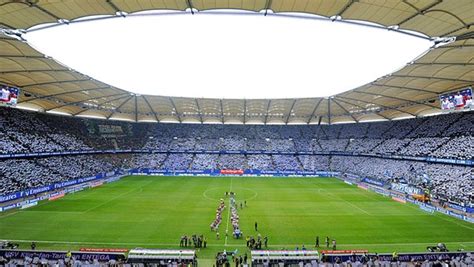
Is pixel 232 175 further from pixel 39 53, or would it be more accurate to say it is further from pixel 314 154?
pixel 39 53

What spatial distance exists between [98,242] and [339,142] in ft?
207

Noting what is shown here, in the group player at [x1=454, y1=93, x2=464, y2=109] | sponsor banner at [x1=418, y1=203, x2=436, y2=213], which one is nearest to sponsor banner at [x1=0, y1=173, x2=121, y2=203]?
sponsor banner at [x1=418, y1=203, x2=436, y2=213]

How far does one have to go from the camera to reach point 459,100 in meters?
31.8

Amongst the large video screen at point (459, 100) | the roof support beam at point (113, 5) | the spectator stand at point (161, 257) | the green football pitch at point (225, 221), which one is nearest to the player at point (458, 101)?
the large video screen at point (459, 100)

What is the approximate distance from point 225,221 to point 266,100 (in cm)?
3124

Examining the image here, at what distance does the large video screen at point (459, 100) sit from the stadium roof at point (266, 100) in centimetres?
162

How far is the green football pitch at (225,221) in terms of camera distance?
939 inches

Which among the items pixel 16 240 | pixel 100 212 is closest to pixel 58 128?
pixel 100 212

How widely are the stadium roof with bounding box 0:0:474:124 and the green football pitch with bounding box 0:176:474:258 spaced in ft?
50.3

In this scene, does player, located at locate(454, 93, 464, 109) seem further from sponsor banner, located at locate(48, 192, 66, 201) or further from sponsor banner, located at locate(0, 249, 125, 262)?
sponsor banner, located at locate(48, 192, 66, 201)

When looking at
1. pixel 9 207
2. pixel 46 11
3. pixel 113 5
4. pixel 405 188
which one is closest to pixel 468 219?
pixel 405 188

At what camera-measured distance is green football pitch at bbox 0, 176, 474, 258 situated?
78.3 feet

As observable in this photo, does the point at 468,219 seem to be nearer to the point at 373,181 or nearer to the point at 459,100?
the point at 459,100

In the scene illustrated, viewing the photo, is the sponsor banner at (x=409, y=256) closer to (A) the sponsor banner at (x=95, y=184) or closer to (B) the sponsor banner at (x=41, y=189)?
(B) the sponsor banner at (x=41, y=189)
